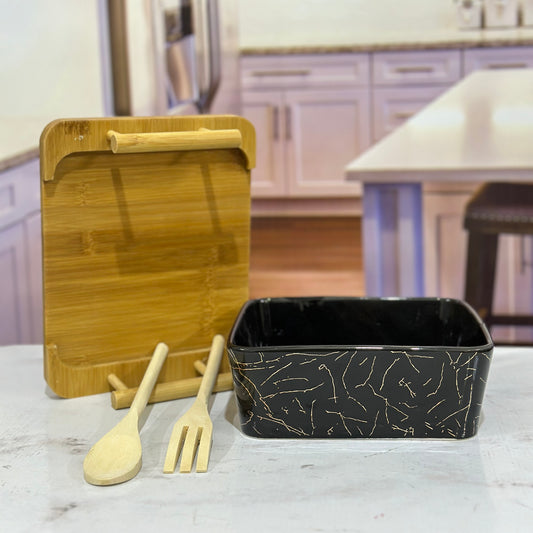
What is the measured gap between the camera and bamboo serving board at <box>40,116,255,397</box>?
784 mm

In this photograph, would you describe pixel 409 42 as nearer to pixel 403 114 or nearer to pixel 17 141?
pixel 403 114

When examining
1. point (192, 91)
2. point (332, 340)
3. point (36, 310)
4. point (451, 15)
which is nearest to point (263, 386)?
point (332, 340)

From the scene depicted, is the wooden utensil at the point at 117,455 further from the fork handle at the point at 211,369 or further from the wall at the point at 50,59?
the wall at the point at 50,59

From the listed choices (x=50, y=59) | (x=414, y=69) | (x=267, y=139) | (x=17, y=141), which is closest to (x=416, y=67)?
(x=414, y=69)

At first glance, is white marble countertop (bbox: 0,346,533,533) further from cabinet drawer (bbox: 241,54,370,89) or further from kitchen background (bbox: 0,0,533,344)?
cabinet drawer (bbox: 241,54,370,89)

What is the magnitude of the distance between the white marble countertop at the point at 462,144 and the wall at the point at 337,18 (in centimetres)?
235

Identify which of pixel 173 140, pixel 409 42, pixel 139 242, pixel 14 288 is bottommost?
pixel 14 288

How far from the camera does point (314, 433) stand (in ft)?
2.33

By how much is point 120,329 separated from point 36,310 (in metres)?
1.66

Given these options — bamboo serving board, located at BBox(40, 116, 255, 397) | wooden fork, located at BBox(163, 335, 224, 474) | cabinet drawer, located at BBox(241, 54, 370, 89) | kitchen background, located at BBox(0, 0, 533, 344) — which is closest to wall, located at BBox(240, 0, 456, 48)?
kitchen background, located at BBox(0, 0, 533, 344)

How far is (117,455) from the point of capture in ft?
2.15

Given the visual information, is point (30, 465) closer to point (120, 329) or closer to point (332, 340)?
point (120, 329)

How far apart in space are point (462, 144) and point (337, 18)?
133 inches

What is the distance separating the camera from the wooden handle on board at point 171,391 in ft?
2.61
